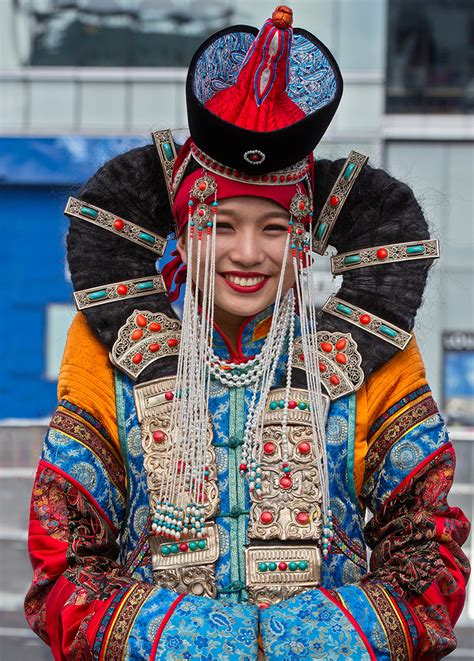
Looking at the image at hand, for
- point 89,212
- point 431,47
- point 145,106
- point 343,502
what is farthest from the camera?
point 431,47

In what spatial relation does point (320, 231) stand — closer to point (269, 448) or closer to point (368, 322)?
point (368, 322)

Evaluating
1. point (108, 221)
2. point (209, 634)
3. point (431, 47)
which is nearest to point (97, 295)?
point (108, 221)

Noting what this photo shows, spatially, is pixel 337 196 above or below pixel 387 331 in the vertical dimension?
above

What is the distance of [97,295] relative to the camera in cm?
285

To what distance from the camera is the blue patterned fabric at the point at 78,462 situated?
271 centimetres

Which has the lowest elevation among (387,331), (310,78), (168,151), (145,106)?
(387,331)

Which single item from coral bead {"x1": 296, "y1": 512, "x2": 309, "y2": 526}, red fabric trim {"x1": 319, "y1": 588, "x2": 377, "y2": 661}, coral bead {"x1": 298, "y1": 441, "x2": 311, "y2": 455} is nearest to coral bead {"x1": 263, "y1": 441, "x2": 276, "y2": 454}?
coral bead {"x1": 298, "y1": 441, "x2": 311, "y2": 455}

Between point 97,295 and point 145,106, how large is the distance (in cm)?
1105

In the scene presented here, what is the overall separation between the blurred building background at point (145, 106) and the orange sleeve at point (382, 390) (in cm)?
1025

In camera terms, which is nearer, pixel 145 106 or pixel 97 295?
pixel 97 295

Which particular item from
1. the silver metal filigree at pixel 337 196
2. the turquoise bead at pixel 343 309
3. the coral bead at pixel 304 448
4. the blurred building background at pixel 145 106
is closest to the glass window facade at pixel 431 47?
the blurred building background at pixel 145 106

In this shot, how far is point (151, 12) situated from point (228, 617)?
12.1m

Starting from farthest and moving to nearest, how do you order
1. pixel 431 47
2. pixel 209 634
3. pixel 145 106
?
pixel 431 47 < pixel 145 106 < pixel 209 634

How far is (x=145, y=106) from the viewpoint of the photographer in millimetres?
13586
